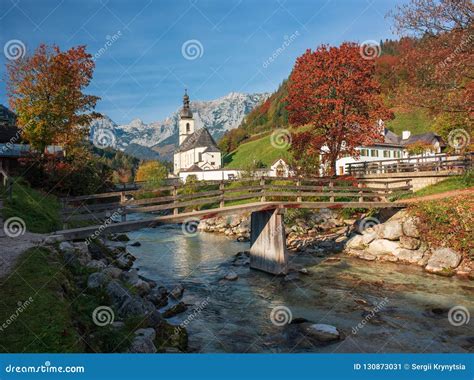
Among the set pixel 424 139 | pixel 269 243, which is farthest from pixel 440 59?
pixel 424 139

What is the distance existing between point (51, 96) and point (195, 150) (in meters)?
77.8

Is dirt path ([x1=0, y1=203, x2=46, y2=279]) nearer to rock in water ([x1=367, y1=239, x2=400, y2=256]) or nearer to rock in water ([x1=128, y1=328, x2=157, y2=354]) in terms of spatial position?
rock in water ([x1=128, y1=328, x2=157, y2=354])

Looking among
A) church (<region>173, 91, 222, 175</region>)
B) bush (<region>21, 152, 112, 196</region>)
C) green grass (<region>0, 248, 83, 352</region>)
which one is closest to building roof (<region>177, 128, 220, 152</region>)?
church (<region>173, 91, 222, 175</region>)

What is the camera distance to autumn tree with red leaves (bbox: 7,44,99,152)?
23.2 m

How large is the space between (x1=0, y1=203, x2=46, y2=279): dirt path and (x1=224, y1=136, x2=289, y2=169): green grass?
6024 centimetres

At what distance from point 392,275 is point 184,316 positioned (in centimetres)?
1022

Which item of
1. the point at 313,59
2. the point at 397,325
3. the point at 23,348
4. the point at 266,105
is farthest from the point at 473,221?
the point at 266,105

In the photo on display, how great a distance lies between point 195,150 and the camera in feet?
335

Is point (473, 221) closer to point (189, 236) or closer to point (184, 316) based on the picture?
point (184, 316)

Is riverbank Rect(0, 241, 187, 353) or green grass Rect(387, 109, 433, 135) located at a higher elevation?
green grass Rect(387, 109, 433, 135)

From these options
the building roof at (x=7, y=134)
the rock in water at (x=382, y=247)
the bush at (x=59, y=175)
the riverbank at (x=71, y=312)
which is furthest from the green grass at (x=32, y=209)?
the rock in water at (x=382, y=247)

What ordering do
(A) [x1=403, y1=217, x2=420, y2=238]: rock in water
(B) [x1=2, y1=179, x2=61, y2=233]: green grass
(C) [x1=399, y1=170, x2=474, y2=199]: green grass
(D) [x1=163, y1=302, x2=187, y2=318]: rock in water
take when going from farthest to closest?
(C) [x1=399, y1=170, x2=474, y2=199]: green grass → (A) [x1=403, y1=217, x2=420, y2=238]: rock in water → (B) [x1=2, y1=179, x2=61, y2=233]: green grass → (D) [x1=163, y1=302, x2=187, y2=318]: rock in water

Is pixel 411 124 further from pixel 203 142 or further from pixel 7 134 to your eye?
pixel 7 134

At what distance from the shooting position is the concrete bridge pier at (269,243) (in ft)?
59.9
